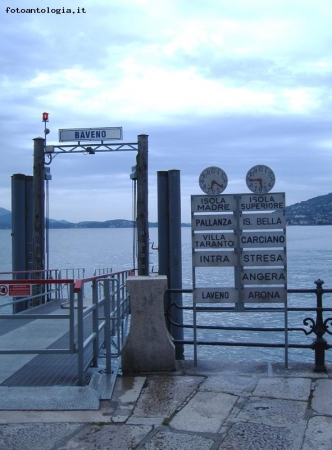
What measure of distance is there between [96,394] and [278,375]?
A: 2232 millimetres

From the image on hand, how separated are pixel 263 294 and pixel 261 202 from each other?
3.88ft

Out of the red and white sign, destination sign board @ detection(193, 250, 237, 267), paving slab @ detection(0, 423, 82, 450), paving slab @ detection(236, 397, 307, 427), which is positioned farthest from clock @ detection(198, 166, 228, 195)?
paving slab @ detection(0, 423, 82, 450)

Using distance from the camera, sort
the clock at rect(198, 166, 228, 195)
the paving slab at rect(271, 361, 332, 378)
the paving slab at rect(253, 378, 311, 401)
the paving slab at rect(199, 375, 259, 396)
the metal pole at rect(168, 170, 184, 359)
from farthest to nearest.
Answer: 1. the metal pole at rect(168, 170, 184, 359)
2. the clock at rect(198, 166, 228, 195)
3. the paving slab at rect(271, 361, 332, 378)
4. the paving slab at rect(199, 375, 259, 396)
5. the paving slab at rect(253, 378, 311, 401)

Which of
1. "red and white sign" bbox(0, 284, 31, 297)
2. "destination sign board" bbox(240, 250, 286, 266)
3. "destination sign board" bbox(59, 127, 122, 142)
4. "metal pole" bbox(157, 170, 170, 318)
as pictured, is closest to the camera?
"red and white sign" bbox(0, 284, 31, 297)

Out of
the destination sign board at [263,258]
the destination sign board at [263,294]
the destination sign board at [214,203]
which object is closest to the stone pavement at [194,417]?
the destination sign board at [263,294]

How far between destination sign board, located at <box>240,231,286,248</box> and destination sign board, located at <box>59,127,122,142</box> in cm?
1212

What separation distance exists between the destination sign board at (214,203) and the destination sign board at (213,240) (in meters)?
0.31

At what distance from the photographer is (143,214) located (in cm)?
1831

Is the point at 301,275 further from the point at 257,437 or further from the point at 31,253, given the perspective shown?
the point at 257,437

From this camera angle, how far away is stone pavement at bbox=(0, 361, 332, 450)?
4934 mm

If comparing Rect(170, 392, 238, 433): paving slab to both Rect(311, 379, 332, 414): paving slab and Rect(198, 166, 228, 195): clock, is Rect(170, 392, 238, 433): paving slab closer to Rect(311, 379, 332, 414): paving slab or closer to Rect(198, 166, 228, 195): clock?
Rect(311, 379, 332, 414): paving slab

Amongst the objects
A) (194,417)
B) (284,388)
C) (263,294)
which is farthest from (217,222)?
(194,417)

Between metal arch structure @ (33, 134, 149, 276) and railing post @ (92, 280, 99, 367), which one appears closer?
railing post @ (92, 280, 99, 367)

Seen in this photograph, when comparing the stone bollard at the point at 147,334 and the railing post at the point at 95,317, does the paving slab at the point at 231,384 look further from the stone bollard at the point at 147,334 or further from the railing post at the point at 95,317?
the railing post at the point at 95,317
